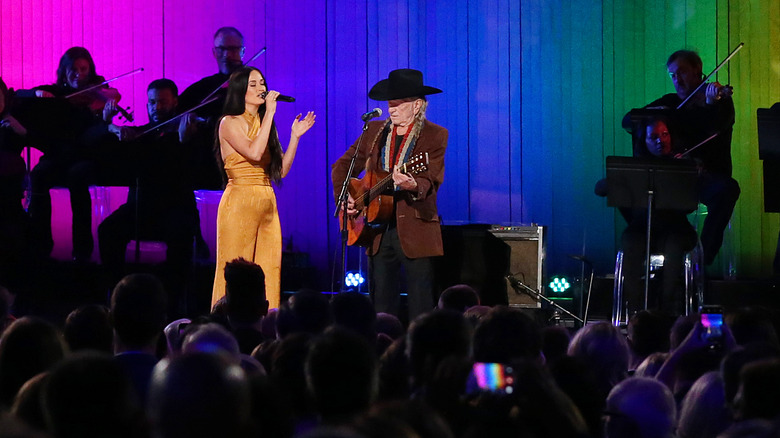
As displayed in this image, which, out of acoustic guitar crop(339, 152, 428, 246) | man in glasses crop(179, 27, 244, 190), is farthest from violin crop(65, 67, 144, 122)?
acoustic guitar crop(339, 152, 428, 246)

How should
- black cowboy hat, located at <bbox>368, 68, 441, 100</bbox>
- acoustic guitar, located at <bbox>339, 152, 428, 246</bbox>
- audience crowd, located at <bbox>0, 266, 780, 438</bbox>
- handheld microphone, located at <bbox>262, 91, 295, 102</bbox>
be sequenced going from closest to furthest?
audience crowd, located at <bbox>0, 266, 780, 438</bbox>
handheld microphone, located at <bbox>262, 91, 295, 102</bbox>
acoustic guitar, located at <bbox>339, 152, 428, 246</bbox>
black cowboy hat, located at <bbox>368, 68, 441, 100</bbox>

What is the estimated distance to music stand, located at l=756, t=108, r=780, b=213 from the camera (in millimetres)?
6660

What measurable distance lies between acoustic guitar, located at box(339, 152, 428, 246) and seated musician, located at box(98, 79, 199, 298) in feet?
5.57

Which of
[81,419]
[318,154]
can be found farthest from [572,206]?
[81,419]

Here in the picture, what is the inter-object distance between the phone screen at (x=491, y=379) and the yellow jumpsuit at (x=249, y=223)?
4.03m

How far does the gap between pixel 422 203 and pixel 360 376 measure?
4.22 metres

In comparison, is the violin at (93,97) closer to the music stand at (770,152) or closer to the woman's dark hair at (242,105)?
the woman's dark hair at (242,105)

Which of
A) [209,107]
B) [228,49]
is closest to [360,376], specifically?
[209,107]

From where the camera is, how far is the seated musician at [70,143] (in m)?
7.79

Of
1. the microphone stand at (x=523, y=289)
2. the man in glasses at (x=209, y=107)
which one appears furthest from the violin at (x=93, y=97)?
the microphone stand at (x=523, y=289)

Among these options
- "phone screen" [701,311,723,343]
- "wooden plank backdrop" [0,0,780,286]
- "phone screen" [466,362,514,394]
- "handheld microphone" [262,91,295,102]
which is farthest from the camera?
"wooden plank backdrop" [0,0,780,286]

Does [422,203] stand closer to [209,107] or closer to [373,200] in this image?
[373,200]

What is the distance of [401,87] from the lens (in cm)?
667

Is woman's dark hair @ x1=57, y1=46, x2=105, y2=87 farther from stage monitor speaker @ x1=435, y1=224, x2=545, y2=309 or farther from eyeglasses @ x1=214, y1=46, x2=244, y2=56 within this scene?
stage monitor speaker @ x1=435, y1=224, x2=545, y2=309
